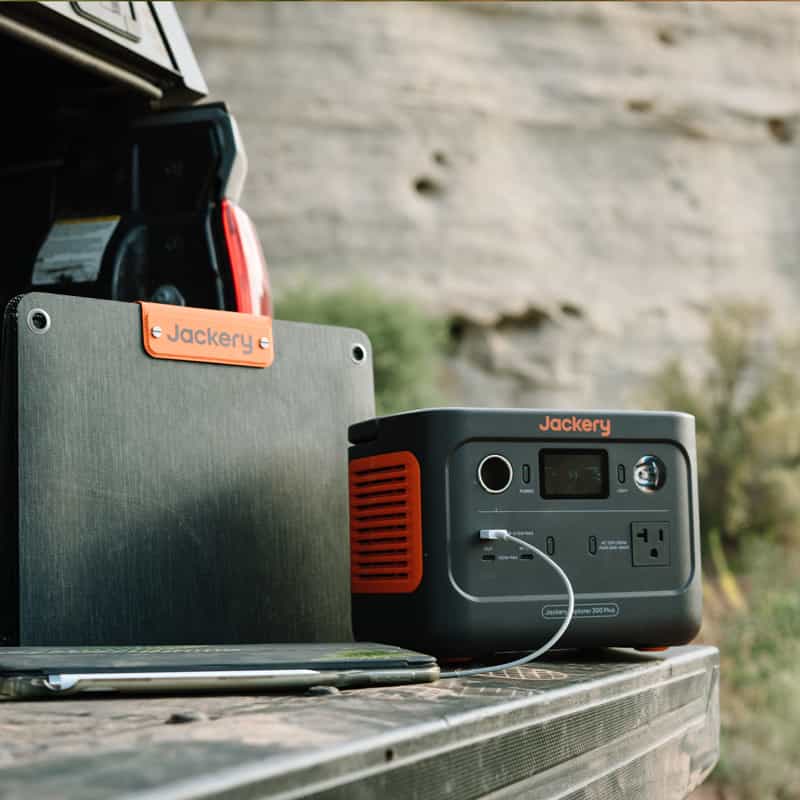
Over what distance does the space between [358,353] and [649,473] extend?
40 centimetres

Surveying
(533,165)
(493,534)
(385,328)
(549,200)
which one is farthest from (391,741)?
(533,165)

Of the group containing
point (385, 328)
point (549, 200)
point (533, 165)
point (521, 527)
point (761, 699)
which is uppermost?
point (533, 165)

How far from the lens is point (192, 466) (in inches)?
52.1

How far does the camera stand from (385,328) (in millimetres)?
11234

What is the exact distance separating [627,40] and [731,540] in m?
5.63

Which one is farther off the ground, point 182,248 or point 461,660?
point 182,248

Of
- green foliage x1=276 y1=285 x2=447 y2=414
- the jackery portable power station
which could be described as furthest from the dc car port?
green foliage x1=276 y1=285 x2=447 y2=414

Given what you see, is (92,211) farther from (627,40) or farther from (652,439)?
(627,40)

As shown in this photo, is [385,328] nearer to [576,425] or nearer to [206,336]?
[206,336]

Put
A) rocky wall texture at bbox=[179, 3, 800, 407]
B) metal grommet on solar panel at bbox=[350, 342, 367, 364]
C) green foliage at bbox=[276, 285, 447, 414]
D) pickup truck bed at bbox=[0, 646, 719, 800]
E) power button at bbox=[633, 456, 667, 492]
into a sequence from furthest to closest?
rocky wall texture at bbox=[179, 3, 800, 407], green foliage at bbox=[276, 285, 447, 414], metal grommet on solar panel at bbox=[350, 342, 367, 364], power button at bbox=[633, 456, 667, 492], pickup truck bed at bbox=[0, 646, 719, 800]

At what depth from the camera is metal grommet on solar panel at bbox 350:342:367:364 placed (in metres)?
1.51

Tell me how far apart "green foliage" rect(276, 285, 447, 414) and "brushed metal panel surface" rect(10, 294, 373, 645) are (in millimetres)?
9470

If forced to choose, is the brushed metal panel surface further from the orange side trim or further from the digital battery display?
the digital battery display

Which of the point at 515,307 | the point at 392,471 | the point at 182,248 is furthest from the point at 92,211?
the point at 515,307
